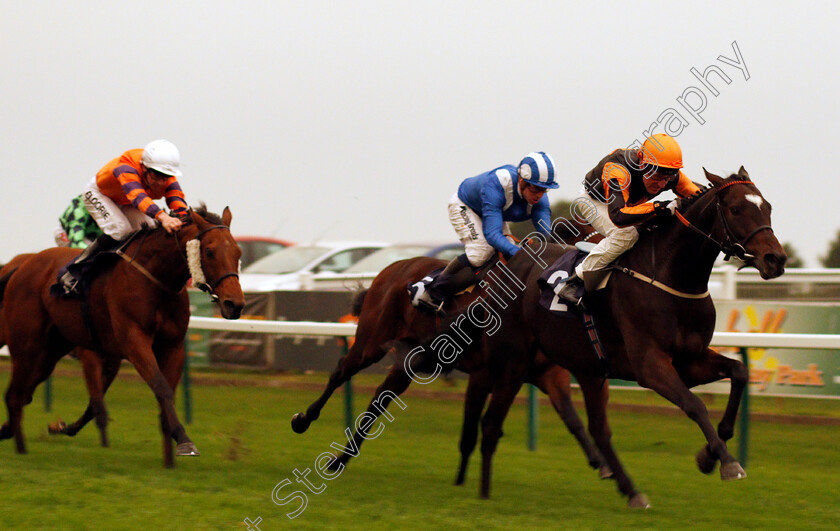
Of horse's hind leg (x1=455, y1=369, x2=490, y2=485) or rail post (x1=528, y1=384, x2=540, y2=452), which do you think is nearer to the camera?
horse's hind leg (x1=455, y1=369, x2=490, y2=485)

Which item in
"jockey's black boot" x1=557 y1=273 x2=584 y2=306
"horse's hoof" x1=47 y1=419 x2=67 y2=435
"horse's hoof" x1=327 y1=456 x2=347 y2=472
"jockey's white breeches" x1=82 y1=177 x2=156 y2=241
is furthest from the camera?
"horse's hoof" x1=47 y1=419 x2=67 y2=435

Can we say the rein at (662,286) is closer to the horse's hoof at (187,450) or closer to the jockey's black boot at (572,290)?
the jockey's black boot at (572,290)

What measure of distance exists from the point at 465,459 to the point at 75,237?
3744 millimetres

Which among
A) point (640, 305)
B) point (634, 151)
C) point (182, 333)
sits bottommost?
point (182, 333)

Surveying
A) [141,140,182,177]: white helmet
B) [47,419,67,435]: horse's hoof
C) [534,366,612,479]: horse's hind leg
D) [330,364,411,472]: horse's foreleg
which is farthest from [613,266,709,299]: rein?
[47,419,67,435]: horse's hoof

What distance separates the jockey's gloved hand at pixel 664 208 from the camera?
16.9 ft

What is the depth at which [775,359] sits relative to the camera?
25.6 ft

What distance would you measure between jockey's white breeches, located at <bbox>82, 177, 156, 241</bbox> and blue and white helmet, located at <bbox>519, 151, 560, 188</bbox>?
244cm

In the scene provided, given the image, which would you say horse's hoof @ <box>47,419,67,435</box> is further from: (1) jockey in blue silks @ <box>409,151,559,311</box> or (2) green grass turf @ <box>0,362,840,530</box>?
(1) jockey in blue silks @ <box>409,151,559,311</box>

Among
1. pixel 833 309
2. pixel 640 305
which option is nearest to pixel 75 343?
pixel 640 305

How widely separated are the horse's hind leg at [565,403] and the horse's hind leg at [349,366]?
1.02 meters

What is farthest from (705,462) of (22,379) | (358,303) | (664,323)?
(22,379)

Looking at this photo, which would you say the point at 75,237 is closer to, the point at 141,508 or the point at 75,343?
the point at 75,343

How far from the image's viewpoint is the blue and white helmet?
5.86 m
